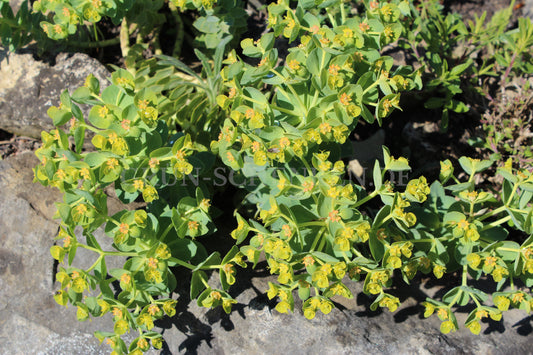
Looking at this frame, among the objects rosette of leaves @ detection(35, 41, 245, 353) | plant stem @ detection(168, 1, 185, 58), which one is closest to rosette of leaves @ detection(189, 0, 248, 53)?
plant stem @ detection(168, 1, 185, 58)

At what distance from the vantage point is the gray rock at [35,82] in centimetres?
281

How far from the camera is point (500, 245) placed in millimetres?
1972

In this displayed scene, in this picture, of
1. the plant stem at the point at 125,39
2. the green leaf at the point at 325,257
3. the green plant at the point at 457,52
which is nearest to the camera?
the green leaf at the point at 325,257

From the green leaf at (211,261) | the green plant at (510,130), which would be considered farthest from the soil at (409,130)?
the green leaf at (211,261)

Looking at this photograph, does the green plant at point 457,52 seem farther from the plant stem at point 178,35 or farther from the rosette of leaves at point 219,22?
the plant stem at point 178,35

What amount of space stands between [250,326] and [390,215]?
87cm

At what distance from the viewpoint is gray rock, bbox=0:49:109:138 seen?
2.81 meters

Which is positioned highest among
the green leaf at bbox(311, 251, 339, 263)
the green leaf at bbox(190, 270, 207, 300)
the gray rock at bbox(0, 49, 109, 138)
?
the gray rock at bbox(0, 49, 109, 138)

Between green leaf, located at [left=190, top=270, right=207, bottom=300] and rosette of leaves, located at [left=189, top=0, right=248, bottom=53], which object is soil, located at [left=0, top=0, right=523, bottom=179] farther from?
green leaf, located at [left=190, top=270, right=207, bottom=300]

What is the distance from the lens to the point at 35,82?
9.32ft

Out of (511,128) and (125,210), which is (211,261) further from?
(511,128)

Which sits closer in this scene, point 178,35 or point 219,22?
point 219,22

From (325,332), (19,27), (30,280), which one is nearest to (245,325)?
(325,332)

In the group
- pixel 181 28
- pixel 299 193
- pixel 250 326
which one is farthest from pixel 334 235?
pixel 181 28
